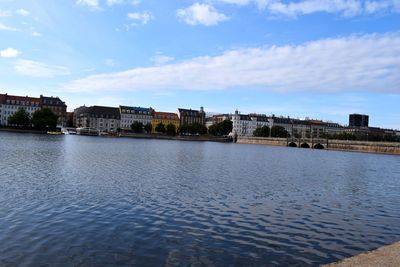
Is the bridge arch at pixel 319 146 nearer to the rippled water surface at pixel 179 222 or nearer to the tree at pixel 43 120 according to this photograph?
the tree at pixel 43 120

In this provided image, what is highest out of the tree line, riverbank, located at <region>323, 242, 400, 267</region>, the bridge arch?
the tree line

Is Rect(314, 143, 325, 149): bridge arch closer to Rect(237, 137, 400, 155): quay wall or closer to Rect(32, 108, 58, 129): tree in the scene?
Rect(237, 137, 400, 155): quay wall

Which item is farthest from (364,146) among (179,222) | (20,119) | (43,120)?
(179,222)

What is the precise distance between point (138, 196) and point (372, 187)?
25.5 meters

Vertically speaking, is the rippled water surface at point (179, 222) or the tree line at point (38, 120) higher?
the tree line at point (38, 120)

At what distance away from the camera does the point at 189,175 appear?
43219mm

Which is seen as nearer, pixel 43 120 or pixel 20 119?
pixel 43 120

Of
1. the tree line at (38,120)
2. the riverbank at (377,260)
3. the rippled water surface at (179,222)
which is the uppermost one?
the tree line at (38,120)

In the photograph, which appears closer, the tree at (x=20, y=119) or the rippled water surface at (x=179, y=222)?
the rippled water surface at (x=179, y=222)

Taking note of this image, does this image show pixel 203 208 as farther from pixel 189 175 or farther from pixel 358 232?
pixel 189 175

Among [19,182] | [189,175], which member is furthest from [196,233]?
[189,175]

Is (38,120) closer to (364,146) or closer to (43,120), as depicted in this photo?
(43,120)

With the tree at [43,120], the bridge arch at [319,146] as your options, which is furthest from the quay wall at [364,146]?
the tree at [43,120]

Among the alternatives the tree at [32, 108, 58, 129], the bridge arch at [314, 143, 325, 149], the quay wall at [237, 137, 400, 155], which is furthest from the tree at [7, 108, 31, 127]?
the bridge arch at [314, 143, 325, 149]
